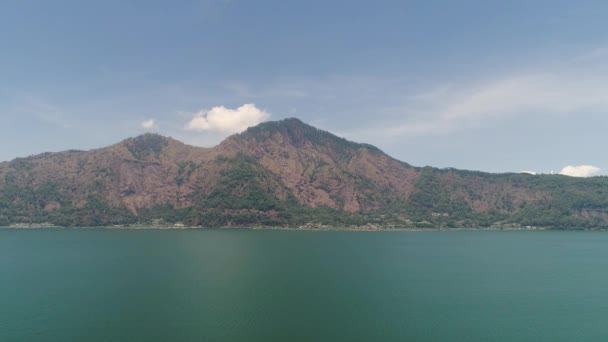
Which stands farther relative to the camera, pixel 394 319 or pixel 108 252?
pixel 108 252

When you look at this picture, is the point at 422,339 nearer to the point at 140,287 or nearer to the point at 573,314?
the point at 573,314

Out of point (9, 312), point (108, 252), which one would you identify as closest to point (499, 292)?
point (9, 312)

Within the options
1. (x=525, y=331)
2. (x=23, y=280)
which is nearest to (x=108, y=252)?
(x=23, y=280)

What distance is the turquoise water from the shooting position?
1924 inches

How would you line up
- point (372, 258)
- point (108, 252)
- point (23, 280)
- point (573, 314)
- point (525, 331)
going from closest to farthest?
point (525, 331) < point (573, 314) < point (23, 280) < point (372, 258) < point (108, 252)

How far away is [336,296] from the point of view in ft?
215

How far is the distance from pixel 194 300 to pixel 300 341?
23.3 m

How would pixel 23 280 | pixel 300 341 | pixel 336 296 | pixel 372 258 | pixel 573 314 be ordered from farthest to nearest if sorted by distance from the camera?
pixel 372 258, pixel 23 280, pixel 336 296, pixel 573 314, pixel 300 341

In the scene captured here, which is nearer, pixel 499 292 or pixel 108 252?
pixel 499 292

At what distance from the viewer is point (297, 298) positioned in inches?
2518

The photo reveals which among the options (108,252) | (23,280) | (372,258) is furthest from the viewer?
(108,252)

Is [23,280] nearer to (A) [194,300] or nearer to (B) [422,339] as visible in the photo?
(A) [194,300]

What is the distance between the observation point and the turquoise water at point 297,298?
48.9m

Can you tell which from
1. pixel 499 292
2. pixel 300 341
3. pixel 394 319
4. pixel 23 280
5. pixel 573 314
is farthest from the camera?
pixel 23 280
